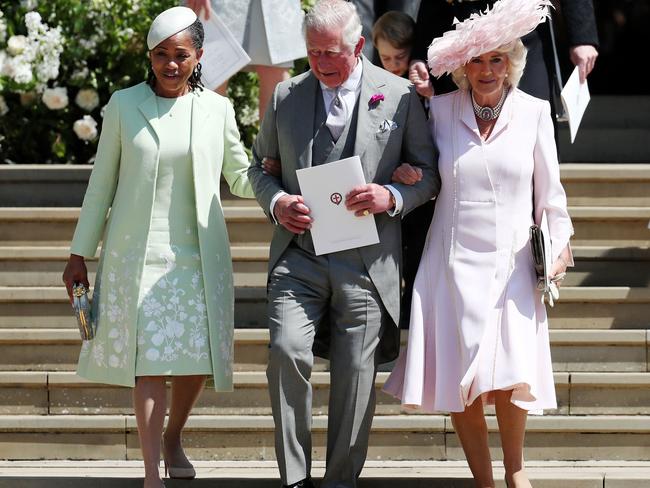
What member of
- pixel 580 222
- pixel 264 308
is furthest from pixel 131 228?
pixel 580 222

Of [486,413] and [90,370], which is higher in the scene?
[90,370]

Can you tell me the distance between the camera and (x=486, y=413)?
679 centimetres

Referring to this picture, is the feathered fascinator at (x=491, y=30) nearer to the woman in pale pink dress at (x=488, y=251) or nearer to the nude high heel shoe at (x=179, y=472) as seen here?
the woman in pale pink dress at (x=488, y=251)

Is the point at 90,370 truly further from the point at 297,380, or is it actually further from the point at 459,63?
the point at 459,63

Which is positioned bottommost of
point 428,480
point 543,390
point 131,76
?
point 428,480

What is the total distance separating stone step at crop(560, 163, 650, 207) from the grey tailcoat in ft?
7.59

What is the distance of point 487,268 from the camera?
5602mm

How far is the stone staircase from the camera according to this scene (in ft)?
22.0

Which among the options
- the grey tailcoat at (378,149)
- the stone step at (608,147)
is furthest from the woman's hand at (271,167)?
the stone step at (608,147)

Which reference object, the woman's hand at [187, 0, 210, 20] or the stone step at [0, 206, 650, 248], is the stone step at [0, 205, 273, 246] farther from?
the woman's hand at [187, 0, 210, 20]

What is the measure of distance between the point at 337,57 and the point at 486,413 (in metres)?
2.02

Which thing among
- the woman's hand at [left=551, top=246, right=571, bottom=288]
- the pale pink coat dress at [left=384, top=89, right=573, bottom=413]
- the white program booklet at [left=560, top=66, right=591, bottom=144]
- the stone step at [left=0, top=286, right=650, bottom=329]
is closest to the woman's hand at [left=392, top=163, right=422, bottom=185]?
the pale pink coat dress at [left=384, top=89, right=573, bottom=413]

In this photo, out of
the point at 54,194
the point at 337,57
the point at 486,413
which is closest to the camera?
the point at 337,57

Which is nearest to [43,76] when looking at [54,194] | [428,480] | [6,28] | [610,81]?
[6,28]
